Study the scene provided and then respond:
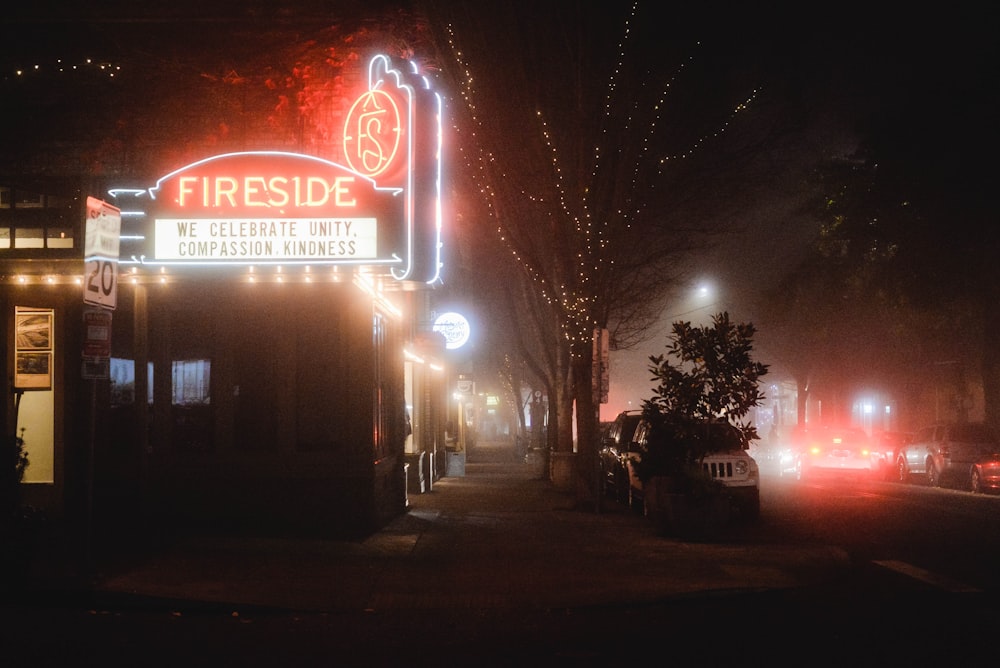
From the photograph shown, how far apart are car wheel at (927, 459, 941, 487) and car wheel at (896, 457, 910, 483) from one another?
1.60 metres

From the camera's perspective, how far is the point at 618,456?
2350 cm

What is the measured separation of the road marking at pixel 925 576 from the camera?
37.2 feet

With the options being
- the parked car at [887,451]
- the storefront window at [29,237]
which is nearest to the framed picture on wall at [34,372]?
the storefront window at [29,237]

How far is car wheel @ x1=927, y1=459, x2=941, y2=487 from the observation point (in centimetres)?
2965

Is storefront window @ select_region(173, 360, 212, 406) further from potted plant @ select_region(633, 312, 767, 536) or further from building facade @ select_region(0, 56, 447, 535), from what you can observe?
potted plant @ select_region(633, 312, 767, 536)

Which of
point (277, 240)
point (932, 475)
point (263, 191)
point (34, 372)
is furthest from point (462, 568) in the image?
point (932, 475)

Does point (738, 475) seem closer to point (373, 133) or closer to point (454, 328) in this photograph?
point (373, 133)

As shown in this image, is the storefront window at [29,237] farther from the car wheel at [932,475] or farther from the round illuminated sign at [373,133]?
the car wheel at [932,475]

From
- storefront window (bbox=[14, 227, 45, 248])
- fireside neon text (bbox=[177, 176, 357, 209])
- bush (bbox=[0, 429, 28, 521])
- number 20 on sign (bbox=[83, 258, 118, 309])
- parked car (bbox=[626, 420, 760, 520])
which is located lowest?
parked car (bbox=[626, 420, 760, 520])

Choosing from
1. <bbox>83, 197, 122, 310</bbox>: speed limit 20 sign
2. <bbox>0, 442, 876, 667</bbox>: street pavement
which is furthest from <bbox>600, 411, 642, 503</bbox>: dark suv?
<bbox>83, 197, 122, 310</bbox>: speed limit 20 sign

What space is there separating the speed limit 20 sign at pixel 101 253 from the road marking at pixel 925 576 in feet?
31.7

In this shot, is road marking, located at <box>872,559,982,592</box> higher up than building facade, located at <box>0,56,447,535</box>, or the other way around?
building facade, located at <box>0,56,447,535</box>

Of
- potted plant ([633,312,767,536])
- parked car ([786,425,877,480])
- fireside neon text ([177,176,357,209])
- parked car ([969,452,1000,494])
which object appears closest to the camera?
fireside neon text ([177,176,357,209])

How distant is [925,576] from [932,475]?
19.4m
